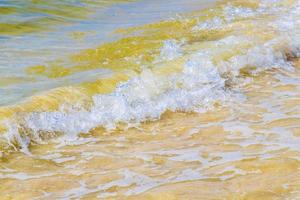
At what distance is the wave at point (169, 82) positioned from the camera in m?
4.53

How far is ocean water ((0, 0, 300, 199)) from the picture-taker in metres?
3.34

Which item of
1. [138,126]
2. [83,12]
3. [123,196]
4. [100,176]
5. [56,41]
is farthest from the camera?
[83,12]

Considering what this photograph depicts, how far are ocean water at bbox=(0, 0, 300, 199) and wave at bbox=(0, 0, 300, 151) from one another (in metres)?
0.01

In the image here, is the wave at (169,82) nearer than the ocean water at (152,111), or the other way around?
the ocean water at (152,111)

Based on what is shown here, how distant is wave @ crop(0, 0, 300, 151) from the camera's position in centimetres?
453

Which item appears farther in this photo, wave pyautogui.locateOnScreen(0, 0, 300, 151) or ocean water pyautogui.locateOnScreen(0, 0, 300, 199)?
wave pyautogui.locateOnScreen(0, 0, 300, 151)

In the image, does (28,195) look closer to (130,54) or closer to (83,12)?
(130,54)

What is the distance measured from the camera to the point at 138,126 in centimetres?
463

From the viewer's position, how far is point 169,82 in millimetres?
5699

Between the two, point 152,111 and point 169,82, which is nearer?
point 152,111

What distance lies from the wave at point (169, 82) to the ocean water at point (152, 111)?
14mm

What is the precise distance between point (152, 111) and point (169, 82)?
2.72ft

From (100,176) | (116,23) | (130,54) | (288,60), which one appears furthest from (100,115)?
(116,23)

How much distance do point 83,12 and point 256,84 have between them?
21.2 ft
